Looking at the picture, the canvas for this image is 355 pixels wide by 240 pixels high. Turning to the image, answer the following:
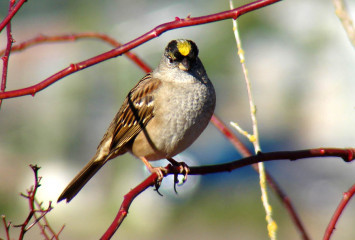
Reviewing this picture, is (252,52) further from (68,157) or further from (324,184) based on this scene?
(68,157)

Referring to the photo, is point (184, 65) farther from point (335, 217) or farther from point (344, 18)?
point (335, 217)

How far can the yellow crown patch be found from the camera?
2.86m

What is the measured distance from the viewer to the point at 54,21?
890cm

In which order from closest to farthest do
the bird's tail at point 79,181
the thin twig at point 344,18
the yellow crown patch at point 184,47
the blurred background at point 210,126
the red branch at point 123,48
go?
the red branch at point 123,48, the thin twig at point 344,18, the bird's tail at point 79,181, the yellow crown patch at point 184,47, the blurred background at point 210,126

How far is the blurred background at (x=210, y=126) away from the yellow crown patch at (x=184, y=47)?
442 cm

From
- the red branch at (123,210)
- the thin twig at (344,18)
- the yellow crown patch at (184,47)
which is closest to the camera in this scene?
the red branch at (123,210)

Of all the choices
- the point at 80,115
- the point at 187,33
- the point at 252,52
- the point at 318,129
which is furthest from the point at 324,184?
the point at 80,115

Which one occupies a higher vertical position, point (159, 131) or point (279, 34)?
point (159, 131)

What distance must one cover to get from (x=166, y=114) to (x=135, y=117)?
0.24 metres

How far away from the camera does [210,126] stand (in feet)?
24.7

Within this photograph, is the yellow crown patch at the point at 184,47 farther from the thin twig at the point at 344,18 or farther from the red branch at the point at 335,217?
the red branch at the point at 335,217

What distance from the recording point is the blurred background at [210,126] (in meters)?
7.39

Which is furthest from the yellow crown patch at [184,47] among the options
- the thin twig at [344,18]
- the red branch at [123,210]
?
the thin twig at [344,18]

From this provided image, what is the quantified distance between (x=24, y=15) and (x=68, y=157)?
2.41 metres
